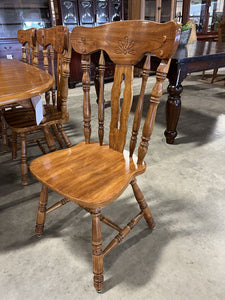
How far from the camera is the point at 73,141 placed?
2.42 metres

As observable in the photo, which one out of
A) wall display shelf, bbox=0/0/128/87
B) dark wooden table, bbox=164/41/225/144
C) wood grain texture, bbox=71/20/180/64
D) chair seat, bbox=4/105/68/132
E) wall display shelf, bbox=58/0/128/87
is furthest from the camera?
wall display shelf, bbox=58/0/128/87

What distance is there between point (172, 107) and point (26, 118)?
126cm

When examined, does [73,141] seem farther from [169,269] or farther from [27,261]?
[169,269]

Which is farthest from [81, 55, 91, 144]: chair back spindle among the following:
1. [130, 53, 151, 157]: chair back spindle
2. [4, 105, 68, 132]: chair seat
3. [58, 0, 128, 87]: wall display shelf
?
[58, 0, 128, 87]: wall display shelf

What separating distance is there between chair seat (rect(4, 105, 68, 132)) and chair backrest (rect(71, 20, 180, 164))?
0.50m

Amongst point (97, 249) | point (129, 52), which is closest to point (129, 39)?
point (129, 52)

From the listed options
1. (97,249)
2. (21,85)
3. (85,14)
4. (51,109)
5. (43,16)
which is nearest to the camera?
(97,249)

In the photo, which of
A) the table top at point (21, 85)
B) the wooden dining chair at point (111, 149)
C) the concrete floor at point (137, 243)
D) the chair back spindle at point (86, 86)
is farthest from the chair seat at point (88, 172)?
the concrete floor at point (137, 243)

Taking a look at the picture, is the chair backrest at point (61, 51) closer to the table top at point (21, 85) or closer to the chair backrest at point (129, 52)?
the table top at point (21, 85)

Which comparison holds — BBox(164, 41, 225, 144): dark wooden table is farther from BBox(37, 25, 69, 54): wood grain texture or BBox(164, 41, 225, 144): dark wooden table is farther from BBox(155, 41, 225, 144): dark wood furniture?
BBox(37, 25, 69, 54): wood grain texture

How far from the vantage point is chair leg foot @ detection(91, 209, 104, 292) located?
0.96 metres

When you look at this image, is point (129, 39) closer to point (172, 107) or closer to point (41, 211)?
point (41, 211)

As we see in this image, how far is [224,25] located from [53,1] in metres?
2.92

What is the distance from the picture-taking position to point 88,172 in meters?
1.07
